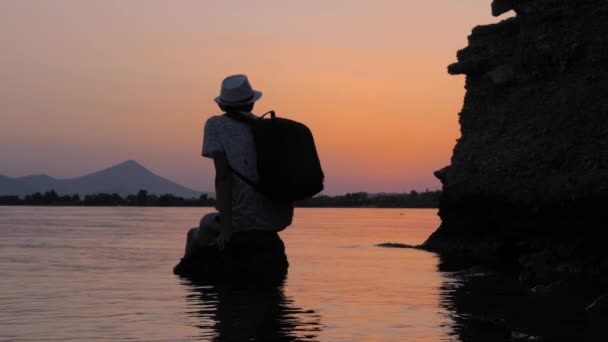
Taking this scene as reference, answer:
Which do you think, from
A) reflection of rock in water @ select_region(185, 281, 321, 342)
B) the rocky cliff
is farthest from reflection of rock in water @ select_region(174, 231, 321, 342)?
the rocky cliff

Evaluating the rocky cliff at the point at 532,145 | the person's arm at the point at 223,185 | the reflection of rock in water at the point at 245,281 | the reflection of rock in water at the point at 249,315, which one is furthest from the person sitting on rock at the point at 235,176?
the rocky cliff at the point at 532,145

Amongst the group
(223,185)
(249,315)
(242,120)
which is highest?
(242,120)

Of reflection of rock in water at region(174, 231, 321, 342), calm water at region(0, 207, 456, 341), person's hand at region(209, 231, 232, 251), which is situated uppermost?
person's hand at region(209, 231, 232, 251)

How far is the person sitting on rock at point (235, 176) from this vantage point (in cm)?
939

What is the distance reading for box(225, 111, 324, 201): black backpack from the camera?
30.4 feet

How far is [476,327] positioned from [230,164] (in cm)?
292

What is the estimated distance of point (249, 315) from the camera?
9.72 m

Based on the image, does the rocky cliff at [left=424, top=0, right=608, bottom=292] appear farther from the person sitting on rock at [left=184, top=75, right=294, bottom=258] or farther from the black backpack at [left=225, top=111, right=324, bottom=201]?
the black backpack at [left=225, top=111, right=324, bottom=201]

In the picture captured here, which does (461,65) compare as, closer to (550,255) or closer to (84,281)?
(550,255)

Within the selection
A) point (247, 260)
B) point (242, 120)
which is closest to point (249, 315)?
point (247, 260)

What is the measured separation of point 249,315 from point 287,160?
164 centimetres

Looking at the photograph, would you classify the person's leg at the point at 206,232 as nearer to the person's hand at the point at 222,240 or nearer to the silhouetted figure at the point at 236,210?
the silhouetted figure at the point at 236,210

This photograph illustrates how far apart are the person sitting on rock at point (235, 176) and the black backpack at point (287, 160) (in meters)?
0.17

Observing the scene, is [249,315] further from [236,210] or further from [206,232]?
[236,210]
